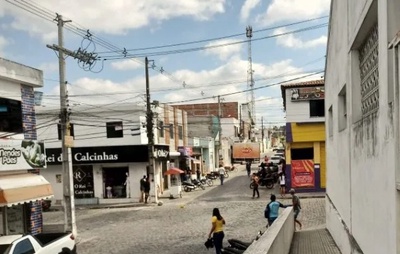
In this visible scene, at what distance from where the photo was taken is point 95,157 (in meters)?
29.6

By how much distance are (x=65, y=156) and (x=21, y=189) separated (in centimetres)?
391

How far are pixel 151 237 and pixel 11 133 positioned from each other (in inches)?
254

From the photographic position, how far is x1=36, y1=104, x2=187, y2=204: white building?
96.2 feet

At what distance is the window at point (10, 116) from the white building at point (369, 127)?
423 inches

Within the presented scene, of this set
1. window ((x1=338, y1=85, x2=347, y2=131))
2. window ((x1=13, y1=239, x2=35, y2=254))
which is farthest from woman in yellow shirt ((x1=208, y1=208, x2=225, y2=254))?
window ((x1=13, y1=239, x2=35, y2=254))

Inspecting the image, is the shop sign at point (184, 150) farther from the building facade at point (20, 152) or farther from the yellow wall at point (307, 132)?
the building facade at point (20, 152)

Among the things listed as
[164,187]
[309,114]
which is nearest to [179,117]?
[164,187]

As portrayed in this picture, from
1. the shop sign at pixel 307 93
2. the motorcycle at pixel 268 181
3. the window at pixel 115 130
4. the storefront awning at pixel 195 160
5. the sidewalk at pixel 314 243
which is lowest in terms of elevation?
the motorcycle at pixel 268 181

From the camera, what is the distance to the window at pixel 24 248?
33.4 ft

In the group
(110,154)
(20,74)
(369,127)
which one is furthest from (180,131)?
(369,127)

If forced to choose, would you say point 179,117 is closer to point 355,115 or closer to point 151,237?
point 151,237

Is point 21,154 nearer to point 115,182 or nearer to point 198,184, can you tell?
point 115,182

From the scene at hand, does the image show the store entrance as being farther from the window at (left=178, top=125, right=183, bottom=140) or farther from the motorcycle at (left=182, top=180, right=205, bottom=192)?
the window at (left=178, top=125, right=183, bottom=140)

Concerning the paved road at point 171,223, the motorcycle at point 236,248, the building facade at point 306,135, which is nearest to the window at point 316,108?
the building facade at point 306,135
